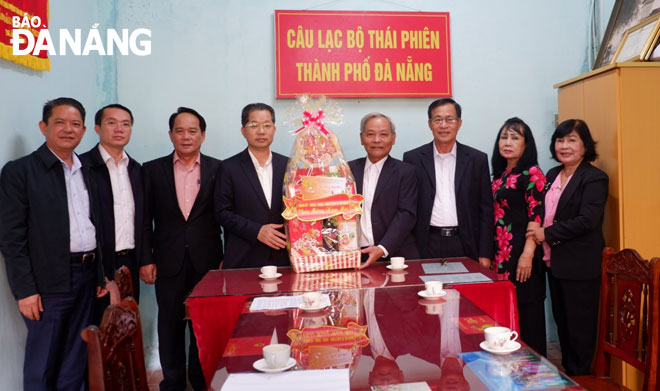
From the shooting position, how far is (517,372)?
46.0 inches

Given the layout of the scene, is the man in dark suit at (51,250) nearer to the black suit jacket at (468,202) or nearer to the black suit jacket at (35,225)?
the black suit jacket at (35,225)

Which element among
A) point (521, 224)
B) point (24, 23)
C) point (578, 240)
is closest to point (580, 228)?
point (578, 240)

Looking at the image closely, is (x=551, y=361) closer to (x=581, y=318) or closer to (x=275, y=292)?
(x=581, y=318)

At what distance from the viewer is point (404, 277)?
7.15 ft

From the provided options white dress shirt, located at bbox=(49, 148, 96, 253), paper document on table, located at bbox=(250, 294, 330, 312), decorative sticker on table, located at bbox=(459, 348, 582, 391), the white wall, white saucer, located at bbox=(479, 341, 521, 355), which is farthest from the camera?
the white wall

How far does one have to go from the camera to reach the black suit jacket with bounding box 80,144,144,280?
2.76m

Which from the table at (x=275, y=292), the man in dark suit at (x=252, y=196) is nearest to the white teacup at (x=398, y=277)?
the table at (x=275, y=292)

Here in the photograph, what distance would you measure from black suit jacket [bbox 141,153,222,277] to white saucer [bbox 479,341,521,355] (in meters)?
2.04

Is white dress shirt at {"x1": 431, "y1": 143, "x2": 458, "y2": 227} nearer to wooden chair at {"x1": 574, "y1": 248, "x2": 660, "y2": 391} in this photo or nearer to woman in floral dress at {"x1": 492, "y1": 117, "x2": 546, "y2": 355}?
woman in floral dress at {"x1": 492, "y1": 117, "x2": 546, "y2": 355}

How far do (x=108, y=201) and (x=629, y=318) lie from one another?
2.61 metres

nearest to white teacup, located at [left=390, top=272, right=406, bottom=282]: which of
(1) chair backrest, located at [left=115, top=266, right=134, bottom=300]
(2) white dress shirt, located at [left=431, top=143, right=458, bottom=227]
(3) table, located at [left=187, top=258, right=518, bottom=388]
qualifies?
(3) table, located at [left=187, top=258, right=518, bottom=388]

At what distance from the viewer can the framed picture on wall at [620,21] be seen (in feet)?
10.5

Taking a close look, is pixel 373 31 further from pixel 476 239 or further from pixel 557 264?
pixel 557 264

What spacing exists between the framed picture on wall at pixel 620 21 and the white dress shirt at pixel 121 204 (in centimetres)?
322
